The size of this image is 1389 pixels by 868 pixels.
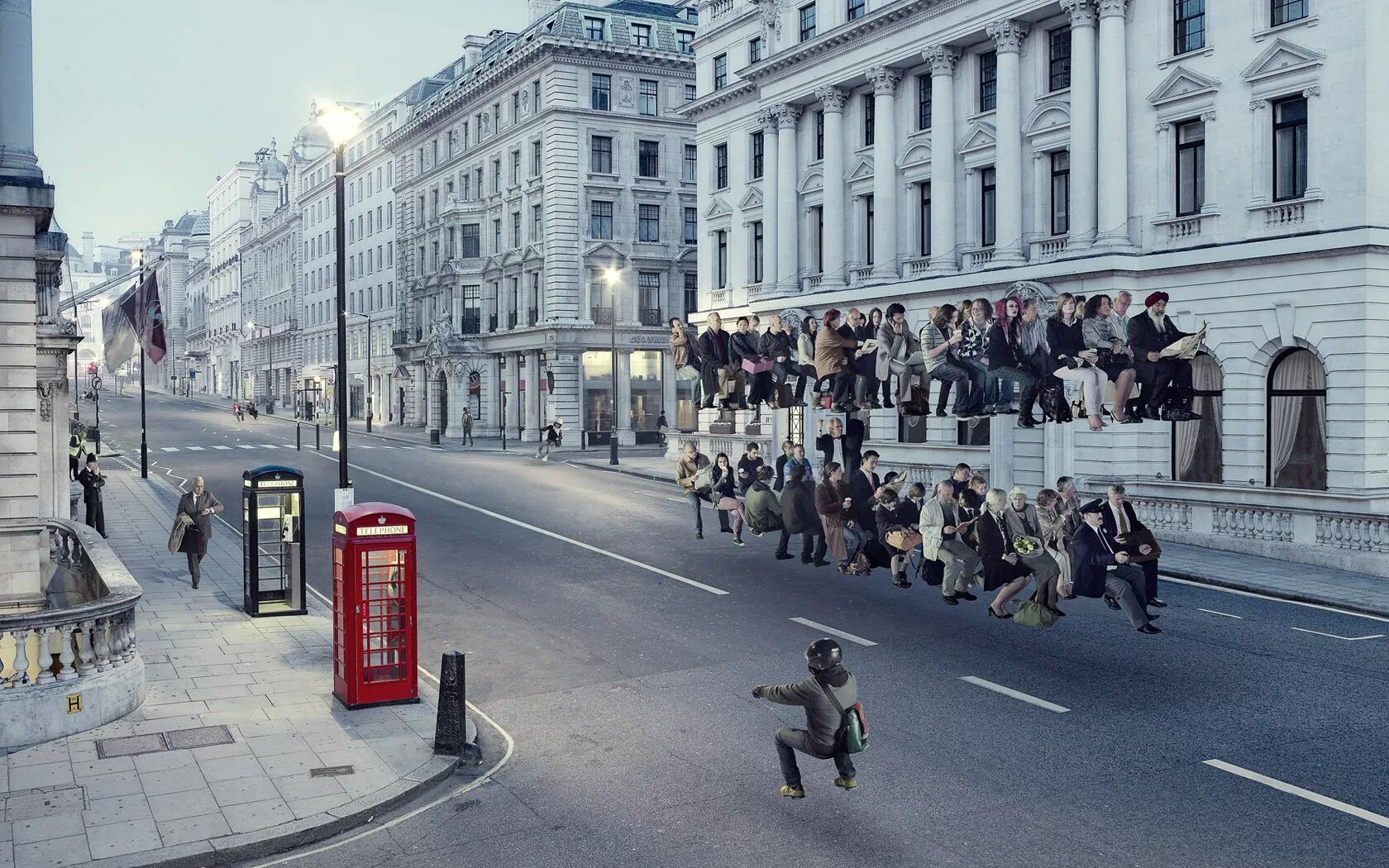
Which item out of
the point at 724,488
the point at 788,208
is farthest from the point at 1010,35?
the point at 724,488

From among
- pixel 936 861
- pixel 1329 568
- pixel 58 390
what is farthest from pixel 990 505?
pixel 58 390

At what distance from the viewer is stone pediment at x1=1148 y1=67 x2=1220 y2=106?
28625mm

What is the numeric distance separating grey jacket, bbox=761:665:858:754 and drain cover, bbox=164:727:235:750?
5882 mm

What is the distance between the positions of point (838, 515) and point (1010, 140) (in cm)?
2338

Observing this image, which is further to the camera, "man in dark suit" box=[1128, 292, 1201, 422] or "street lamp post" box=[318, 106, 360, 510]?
"street lamp post" box=[318, 106, 360, 510]

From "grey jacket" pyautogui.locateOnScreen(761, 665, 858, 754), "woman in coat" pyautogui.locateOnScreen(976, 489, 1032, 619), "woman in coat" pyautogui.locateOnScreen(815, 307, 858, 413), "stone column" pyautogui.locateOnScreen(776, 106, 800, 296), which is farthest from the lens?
"stone column" pyautogui.locateOnScreen(776, 106, 800, 296)

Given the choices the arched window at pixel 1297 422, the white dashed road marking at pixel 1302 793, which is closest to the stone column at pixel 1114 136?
the arched window at pixel 1297 422

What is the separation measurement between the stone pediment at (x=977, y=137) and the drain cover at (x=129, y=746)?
30.1 meters

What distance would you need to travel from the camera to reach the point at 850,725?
951 cm

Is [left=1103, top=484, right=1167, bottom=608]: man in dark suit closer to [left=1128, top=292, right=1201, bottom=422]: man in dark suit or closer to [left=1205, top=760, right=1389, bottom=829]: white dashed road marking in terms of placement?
[left=1128, top=292, right=1201, bottom=422]: man in dark suit

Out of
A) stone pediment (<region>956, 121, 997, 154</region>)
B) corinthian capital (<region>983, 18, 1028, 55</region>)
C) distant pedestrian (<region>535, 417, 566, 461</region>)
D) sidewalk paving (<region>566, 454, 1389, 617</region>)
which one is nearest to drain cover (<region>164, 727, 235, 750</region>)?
sidewalk paving (<region>566, 454, 1389, 617</region>)

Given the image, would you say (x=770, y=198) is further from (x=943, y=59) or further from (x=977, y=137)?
(x=977, y=137)

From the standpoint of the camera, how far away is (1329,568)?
75.7 ft

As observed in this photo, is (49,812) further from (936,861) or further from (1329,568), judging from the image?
(1329,568)
